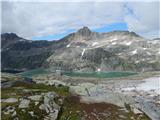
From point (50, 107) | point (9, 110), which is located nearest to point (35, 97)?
point (50, 107)

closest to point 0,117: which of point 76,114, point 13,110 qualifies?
point 13,110

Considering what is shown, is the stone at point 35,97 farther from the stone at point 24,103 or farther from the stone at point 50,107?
the stone at point 24,103

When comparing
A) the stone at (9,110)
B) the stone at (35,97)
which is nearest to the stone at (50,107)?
the stone at (35,97)

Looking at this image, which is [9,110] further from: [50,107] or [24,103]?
[50,107]

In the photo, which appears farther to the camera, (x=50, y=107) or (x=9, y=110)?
(x=50, y=107)

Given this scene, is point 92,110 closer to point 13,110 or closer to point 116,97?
point 116,97

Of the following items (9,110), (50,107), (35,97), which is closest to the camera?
(9,110)

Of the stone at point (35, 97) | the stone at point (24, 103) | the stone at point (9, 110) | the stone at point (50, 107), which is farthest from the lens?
A: the stone at point (35, 97)

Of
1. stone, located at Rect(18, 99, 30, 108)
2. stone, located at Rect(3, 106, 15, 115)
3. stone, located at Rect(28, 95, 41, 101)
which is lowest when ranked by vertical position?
stone, located at Rect(3, 106, 15, 115)

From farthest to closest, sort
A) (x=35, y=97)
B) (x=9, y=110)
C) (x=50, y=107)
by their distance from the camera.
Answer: (x=35, y=97) < (x=50, y=107) < (x=9, y=110)

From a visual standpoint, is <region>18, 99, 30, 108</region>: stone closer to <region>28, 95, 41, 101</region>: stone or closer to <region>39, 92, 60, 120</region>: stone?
<region>28, 95, 41, 101</region>: stone

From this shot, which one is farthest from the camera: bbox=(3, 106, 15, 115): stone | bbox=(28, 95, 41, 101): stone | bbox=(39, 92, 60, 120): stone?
bbox=(28, 95, 41, 101): stone

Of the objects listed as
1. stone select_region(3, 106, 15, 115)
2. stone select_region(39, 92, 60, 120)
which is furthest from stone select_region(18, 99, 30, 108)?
stone select_region(39, 92, 60, 120)

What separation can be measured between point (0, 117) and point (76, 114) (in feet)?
32.8
